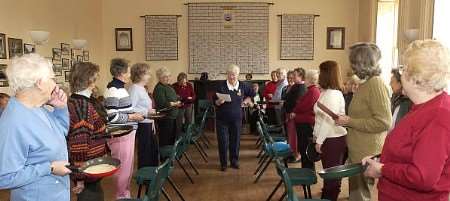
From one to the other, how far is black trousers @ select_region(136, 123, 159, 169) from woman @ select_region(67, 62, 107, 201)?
1679 millimetres

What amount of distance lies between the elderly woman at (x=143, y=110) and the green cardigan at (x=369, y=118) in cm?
213

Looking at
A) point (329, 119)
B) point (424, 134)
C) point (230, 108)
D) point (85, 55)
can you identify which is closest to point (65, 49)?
point (85, 55)

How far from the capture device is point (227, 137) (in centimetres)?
568

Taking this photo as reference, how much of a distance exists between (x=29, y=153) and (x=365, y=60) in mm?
2061

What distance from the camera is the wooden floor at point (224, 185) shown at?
454 cm

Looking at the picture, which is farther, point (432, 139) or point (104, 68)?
point (104, 68)

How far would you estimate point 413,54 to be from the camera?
1650mm

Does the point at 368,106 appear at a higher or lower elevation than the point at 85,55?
lower

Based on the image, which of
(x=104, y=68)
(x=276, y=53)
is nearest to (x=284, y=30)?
(x=276, y=53)

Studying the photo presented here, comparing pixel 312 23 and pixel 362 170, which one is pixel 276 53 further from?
pixel 362 170

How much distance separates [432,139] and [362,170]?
0.54 meters

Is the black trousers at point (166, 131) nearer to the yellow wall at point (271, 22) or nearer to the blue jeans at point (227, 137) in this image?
the blue jeans at point (227, 137)

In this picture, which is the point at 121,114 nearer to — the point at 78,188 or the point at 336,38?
the point at 78,188

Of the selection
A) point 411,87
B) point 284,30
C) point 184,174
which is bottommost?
point 184,174
